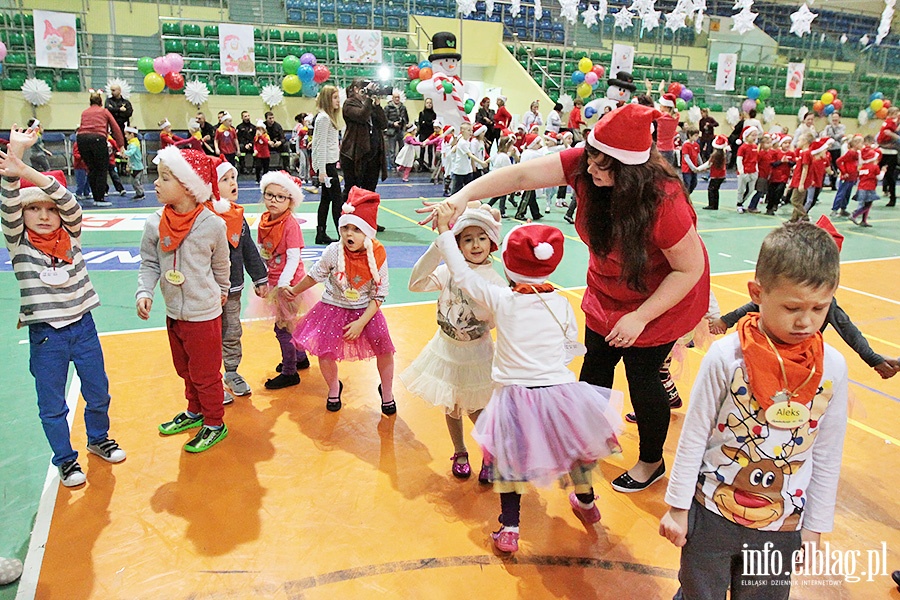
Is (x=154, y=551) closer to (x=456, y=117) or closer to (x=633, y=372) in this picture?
(x=633, y=372)

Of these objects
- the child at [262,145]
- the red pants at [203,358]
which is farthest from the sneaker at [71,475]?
the child at [262,145]

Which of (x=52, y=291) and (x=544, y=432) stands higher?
(x=52, y=291)

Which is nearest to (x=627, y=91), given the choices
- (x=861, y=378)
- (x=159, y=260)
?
(x=861, y=378)

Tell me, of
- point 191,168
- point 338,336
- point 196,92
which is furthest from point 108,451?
point 196,92

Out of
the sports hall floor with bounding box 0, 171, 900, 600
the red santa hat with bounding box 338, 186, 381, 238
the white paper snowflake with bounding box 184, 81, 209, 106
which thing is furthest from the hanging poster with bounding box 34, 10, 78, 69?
the red santa hat with bounding box 338, 186, 381, 238

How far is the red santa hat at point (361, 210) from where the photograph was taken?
3494mm

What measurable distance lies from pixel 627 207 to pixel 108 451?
2.82m

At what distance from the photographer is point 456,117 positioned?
40.3 feet

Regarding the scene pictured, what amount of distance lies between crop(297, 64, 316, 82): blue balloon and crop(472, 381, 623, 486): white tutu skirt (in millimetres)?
15429

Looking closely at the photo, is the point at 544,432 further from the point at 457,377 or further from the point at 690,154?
A: the point at 690,154

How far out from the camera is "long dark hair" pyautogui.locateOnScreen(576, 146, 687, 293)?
2.30 meters

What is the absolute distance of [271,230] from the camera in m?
3.97

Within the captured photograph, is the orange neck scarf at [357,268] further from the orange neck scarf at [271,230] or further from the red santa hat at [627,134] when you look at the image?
the red santa hat at [627,134]

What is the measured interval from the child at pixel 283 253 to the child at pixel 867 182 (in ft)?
34.6
